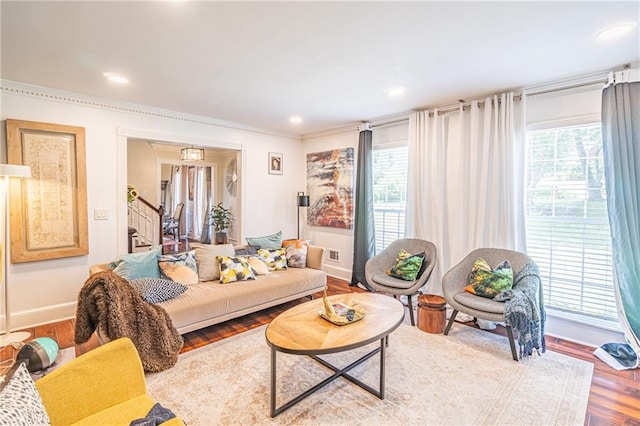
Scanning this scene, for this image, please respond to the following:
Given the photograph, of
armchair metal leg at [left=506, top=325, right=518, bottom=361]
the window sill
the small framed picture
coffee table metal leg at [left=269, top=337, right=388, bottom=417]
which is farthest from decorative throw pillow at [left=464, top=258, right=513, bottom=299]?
the small framed picture

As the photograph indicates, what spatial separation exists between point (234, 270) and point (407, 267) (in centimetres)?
198

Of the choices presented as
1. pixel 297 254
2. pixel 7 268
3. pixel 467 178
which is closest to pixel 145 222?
pixel 7 268

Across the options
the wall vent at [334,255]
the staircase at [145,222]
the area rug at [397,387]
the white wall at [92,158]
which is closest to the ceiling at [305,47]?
the white wall at [92,158]

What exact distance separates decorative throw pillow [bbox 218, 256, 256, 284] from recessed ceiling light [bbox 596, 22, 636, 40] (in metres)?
3.67

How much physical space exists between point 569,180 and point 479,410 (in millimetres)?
2400

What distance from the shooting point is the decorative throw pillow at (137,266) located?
Result: 2.83 meters

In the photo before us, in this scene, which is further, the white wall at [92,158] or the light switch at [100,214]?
the light switch at [100,214]

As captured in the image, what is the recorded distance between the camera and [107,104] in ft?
11.8

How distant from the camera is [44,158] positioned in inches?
126

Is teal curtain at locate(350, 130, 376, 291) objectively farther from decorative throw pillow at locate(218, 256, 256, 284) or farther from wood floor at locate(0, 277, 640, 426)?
decorative throw pillow at locate(218, 256, 256, 284)

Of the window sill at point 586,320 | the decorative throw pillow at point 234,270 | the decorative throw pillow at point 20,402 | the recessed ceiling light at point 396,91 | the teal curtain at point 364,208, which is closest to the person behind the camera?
the decorative throw pillow at point 20,402

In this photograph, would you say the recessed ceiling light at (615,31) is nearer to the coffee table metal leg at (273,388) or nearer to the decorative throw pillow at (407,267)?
the decorative throw pillow at (407,267)

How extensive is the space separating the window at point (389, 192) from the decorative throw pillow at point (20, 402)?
13.2 feet

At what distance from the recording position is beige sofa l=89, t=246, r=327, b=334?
281cm
